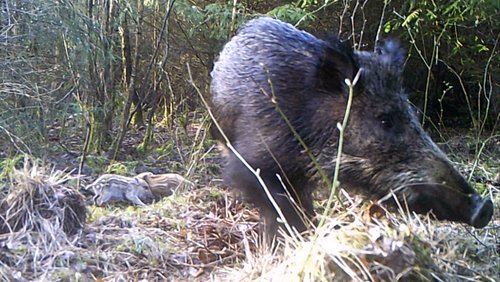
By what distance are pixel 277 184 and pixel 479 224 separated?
1.29m

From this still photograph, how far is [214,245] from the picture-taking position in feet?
17.6

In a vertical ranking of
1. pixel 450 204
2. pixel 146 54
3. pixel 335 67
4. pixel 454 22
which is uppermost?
pixel 335 67

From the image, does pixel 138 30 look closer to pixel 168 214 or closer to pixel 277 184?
pixel 168 214

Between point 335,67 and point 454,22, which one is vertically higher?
point 335,67

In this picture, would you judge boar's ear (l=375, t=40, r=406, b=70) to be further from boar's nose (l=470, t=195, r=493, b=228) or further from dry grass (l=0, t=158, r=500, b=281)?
boar's nose (l=470, t=195, r=493, b=228)

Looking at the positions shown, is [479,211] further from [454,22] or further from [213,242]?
[454,22]

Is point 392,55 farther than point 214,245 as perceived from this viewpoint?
No

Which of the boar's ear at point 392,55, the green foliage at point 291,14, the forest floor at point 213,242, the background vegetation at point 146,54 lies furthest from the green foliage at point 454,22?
the boar's ear at point 392,55

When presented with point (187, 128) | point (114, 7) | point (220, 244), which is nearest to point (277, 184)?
point (220, 244)

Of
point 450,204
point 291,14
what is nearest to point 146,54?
point 291,14

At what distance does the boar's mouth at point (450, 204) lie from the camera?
4.33 m

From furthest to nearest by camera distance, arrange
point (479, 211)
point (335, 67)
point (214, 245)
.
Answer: point (214, 245), point (335, 67), point (479, 211)

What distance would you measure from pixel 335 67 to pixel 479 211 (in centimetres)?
134

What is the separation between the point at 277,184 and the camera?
5.03 m
